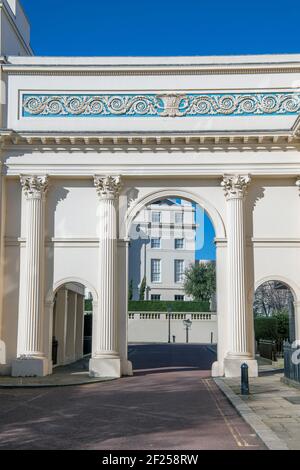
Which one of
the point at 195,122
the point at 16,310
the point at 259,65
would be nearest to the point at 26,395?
the point at 16,310

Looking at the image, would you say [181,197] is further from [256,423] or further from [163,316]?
[163,316]

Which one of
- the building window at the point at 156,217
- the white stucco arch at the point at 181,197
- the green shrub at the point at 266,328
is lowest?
the green shrub at the point at 266,328

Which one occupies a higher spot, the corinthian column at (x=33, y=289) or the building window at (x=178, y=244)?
the building window at (x=178, y=244)

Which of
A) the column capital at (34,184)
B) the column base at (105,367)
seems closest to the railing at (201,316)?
the column base at (105,367)

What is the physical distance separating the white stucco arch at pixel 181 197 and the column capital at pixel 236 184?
844mm

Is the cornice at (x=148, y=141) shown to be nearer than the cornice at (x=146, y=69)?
Yes

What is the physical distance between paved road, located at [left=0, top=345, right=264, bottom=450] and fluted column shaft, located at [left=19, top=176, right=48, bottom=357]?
3.38 meters

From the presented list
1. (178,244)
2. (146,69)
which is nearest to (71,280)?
(146,69)

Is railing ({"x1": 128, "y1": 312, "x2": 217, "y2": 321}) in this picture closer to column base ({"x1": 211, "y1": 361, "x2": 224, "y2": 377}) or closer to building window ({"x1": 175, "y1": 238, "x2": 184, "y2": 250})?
building window ({"x1": 175, "y1": 238, "x2": 184, "y2": 250})

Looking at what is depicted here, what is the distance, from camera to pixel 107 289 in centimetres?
2138

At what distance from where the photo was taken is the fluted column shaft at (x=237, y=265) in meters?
21.0

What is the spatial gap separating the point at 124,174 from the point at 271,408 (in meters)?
11.0

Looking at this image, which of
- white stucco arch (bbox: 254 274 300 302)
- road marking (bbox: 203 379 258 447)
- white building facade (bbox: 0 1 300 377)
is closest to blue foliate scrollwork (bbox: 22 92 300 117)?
white building facade (bbox: 0 1 300 377)

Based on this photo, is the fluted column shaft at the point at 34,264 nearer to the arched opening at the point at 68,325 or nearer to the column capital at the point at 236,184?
the arched opening at the point at 68,325
